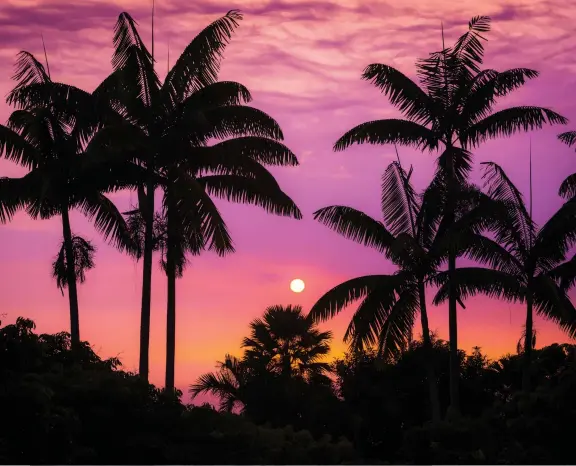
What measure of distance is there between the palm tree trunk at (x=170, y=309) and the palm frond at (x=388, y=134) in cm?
612

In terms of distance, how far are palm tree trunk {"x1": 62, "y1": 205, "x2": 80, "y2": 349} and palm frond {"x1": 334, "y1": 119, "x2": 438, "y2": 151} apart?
10.2 m

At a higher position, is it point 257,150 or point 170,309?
point 257,150

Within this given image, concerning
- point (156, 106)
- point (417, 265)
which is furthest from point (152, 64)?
point (417, 265)

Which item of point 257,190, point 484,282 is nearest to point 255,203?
point 257,190

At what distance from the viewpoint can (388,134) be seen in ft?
120

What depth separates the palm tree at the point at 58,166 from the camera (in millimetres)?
37312

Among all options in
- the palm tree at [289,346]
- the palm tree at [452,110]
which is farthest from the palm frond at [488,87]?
the palm tree at [289,346]

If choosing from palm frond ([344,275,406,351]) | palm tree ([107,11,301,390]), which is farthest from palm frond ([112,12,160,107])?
palm frond ([344,275,406,351])

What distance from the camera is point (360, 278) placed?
35.2 meters

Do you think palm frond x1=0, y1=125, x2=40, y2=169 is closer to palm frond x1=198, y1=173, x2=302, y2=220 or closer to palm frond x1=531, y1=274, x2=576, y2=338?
palm frond x1=198, y1=173, x2=302, y2=220

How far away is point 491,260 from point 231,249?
31.9 ft

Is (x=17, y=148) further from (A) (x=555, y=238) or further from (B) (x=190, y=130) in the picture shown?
(A) (x=555, y=238)

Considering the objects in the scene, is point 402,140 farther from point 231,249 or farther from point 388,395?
point 388,395

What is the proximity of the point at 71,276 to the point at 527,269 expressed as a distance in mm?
15754
